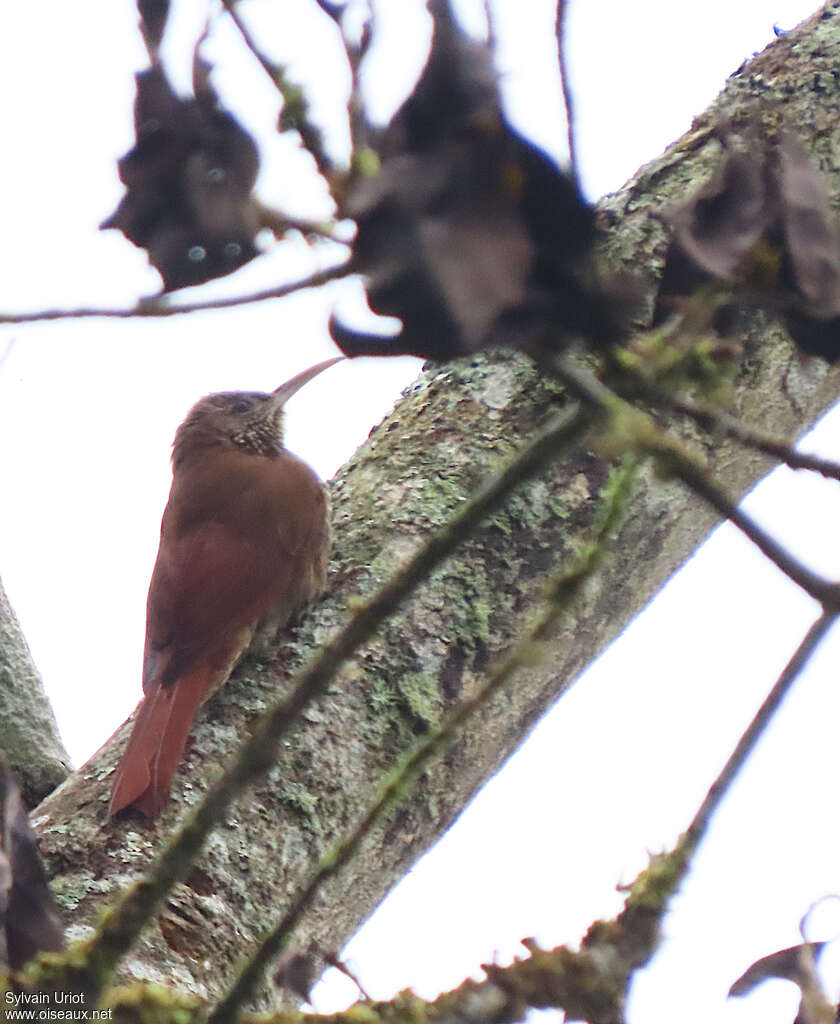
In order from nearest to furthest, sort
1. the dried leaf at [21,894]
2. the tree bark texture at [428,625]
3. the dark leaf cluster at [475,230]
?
1. the dark leaf cluster at [475,230]
2. the dried leaf at [21,894]
3. the tree bark texture at [428,625]

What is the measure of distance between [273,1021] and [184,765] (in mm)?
1128

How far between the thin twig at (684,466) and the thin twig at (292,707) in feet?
0.06

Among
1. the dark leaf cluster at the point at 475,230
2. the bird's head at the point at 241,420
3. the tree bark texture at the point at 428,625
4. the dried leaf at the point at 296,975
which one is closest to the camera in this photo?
the dark leaf cluster at the point at 475,230

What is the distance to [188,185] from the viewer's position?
36.6 inches

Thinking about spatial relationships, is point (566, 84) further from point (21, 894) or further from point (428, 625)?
point (428, 625)

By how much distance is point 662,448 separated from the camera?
2.62 feet

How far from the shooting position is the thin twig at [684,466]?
77cm

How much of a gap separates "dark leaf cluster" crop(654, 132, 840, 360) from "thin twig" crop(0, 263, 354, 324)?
0.25 m

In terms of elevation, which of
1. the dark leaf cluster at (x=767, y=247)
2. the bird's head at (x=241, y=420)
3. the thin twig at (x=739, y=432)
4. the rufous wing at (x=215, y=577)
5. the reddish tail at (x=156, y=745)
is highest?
the bird's head at (x=241, y=420)

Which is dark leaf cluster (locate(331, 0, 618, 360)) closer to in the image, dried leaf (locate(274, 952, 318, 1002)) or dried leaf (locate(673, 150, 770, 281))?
dried leaf (locate(673, 150, 770, 281))

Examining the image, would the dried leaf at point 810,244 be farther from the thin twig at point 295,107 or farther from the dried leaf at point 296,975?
the dried leaf at point 296,975

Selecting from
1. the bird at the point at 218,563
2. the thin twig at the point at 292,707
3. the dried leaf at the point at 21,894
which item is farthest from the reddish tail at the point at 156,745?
the thin twig at the point at 292,707

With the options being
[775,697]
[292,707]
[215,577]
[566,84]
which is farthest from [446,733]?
[215,577]

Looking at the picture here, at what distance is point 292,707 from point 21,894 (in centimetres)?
47
